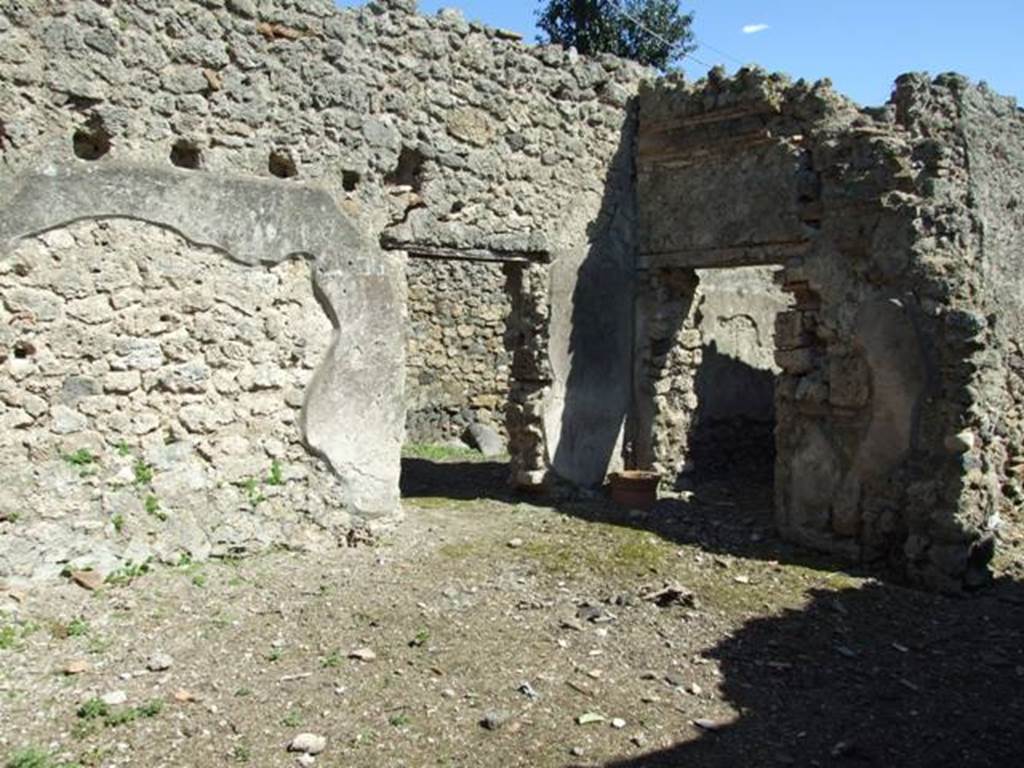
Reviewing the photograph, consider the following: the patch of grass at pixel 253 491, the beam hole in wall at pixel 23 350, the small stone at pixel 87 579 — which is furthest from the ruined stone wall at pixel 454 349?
the beam hole in wall at pixel 23 350

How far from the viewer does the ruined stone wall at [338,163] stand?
17.6 ft

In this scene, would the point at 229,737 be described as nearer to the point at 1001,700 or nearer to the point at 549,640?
the point at 549,640

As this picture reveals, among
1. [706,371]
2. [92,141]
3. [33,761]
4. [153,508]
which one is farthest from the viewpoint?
[706,371]

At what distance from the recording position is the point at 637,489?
7969mm

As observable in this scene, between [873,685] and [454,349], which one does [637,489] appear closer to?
[873,685]

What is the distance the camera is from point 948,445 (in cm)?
628

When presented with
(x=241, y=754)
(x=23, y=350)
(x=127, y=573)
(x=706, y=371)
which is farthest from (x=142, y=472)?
(x=706, y=371)

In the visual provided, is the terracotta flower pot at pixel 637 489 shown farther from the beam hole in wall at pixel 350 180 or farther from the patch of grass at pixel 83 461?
the patch of grass at pixel 83 461

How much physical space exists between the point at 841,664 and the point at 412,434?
26.2 ft

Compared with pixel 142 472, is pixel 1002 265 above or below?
above

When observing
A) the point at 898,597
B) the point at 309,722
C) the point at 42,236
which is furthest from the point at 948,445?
the point at 42,236

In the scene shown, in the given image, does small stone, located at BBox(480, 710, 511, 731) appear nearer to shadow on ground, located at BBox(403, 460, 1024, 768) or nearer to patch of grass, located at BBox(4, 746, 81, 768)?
shadow on ground, located at BBox(403, 460, 1024, 768)

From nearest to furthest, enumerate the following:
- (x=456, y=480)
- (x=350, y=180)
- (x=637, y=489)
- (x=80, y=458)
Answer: (x=80, y=458) < (x=350, y=180) < (x=637, y=489) < (x=456, y=480)

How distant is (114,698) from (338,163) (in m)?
3.86
